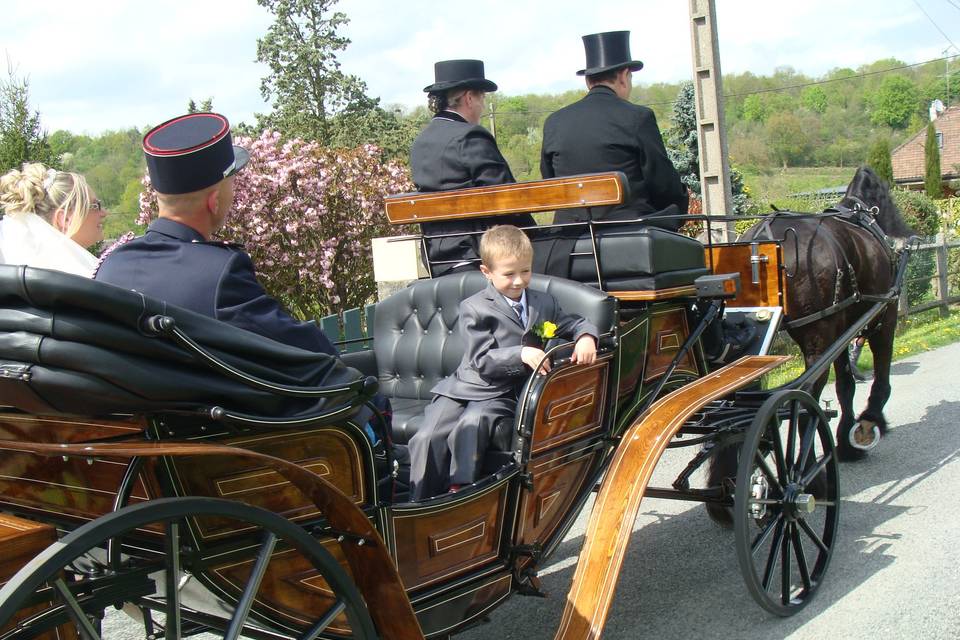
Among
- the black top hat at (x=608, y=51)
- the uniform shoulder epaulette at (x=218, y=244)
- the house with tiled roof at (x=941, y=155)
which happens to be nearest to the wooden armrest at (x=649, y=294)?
the black top hat at (x=608, y=51)

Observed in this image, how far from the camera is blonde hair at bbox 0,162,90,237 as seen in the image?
3316 millimetres

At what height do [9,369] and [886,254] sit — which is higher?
[9,369]

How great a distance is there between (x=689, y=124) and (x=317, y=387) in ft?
54.2

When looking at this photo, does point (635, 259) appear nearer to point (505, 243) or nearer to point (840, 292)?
point (505, 243)

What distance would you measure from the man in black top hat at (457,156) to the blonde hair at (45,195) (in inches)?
57.6

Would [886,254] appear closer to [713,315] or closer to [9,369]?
[713,315]

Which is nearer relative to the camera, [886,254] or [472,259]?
[472,259]

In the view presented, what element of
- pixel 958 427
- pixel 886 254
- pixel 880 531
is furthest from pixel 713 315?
pixel 958 427

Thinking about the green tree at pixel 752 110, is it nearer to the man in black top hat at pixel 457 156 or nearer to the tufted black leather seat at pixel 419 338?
the man in black top hat at pixel 457 156

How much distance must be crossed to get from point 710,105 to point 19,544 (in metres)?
8.04

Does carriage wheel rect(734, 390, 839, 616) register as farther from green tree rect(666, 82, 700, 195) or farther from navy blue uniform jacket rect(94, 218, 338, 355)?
green tree rect(666, 82, 700, 195)

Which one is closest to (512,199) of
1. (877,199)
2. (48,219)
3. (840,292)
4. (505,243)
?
(505,243)

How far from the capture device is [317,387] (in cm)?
222

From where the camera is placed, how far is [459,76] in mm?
4191
